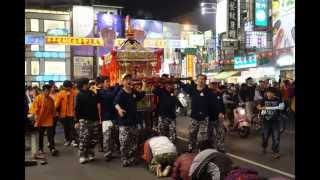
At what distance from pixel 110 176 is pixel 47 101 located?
310cm

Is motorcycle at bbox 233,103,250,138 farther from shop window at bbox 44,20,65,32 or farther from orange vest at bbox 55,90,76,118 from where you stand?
shop window at bbox 44,20,65,32

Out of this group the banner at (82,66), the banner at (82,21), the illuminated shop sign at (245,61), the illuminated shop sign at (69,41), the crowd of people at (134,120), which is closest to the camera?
the crowd of people at (134,120)

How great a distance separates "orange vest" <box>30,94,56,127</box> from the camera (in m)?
→ 10.4

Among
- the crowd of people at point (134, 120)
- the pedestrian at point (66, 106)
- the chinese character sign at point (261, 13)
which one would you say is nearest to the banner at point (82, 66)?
the chinese character sign at point (261, 13)

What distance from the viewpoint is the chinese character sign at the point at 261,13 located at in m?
28.4

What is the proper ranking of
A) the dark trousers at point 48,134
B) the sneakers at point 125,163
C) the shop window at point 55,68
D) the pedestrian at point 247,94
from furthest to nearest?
the shop window at point 55,68 < the pedestrian at point 247,94 < the dark trousers at point 48,134 < the sneakers at point 125,163

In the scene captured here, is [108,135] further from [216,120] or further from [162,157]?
[216,120]

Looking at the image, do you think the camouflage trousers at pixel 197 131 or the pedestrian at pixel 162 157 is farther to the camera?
the camouflage trousers at pixel 197 131

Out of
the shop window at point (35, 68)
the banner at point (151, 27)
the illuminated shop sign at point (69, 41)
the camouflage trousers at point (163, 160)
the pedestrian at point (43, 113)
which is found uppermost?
the banner at point (151, 27)

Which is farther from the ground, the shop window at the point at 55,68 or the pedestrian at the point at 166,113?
the shop window at the point at 55,68

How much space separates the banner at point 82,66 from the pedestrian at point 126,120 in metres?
33.4

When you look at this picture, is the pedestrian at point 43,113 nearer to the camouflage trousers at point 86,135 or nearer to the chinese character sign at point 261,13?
the camouflage trousers at point 86,135

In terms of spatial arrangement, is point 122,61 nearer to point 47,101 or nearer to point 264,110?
point 47,101

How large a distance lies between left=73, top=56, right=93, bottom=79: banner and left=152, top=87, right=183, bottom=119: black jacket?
1271 inches
